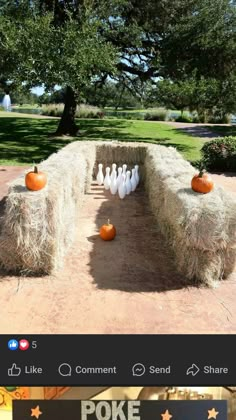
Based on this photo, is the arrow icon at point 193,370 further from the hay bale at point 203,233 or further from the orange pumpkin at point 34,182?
the orange pumpkin at point 34,182

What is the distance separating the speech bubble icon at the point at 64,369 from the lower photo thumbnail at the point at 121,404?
8 cm

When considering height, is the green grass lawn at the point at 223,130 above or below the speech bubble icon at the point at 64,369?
above

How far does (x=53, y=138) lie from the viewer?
2308 cm

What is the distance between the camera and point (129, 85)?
1105 inches

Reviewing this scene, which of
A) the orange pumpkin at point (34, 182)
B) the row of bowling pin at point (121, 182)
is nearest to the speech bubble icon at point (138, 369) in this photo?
the orange pumpkin at point (34, 182)

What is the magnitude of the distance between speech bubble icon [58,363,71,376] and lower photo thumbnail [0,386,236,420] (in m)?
0.08

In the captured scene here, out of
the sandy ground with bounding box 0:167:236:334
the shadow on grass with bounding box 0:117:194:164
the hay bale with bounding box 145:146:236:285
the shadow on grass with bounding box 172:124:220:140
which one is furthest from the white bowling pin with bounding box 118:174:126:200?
the shadow on grass with bounding box 172:124:220:140

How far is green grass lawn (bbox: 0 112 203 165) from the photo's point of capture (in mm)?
18688

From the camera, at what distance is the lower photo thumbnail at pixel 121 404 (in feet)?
7.79

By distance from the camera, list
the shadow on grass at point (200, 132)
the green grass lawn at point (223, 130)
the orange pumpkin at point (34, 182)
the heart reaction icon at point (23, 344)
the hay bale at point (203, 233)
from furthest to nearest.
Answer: the green grass lawn at point (223, 130), the shadow on grass at point (200, 132), the orange pumpkin at point (34, 182), the hay bale at point (203, 233), the heart reaction icon at point (23, 344)

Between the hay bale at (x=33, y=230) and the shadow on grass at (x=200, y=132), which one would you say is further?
the shadow on grass at (x=200, y=132)

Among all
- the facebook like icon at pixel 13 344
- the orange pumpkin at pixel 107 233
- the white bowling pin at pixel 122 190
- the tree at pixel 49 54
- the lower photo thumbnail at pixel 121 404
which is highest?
the tree at pixel 49 54

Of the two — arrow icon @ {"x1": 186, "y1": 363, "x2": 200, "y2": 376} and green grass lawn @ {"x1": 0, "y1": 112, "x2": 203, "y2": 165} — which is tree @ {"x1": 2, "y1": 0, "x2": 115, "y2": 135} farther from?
→ arrow icon @ {"x1": 186, "y1": 363, "x2": 200, "y2": 376}

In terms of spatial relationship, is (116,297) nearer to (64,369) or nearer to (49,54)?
(64,369)
